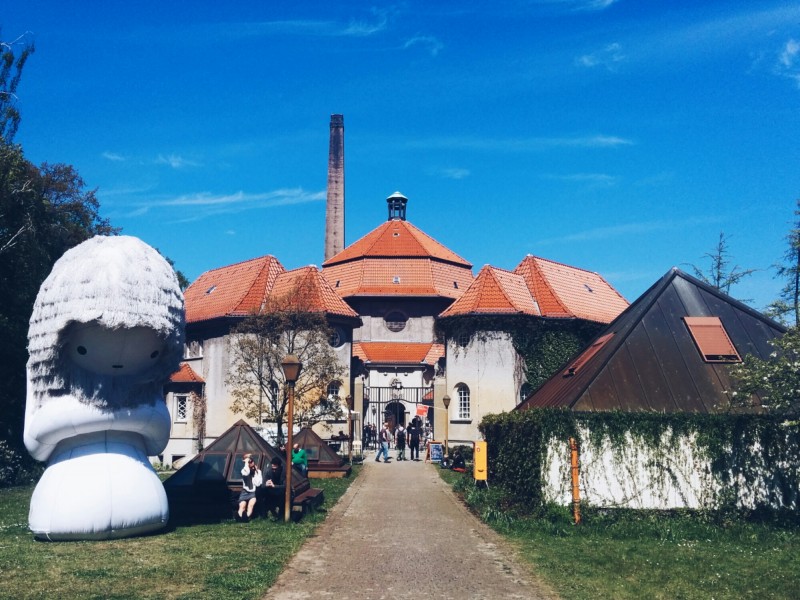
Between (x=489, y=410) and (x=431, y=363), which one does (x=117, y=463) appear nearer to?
(x=489, y=410)

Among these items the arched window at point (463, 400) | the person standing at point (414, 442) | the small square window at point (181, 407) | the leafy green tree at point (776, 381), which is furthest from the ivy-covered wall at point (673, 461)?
the small square window at point (181, 407)

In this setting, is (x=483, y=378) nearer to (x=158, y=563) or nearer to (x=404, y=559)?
(x=404, y=559)

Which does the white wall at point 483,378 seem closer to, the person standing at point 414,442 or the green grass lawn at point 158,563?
the person standing at point 414,442

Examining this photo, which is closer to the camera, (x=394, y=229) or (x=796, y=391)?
(x=796, y=391)

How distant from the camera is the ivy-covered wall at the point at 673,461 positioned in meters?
16.1

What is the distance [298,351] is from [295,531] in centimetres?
1933

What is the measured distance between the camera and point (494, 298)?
38.8m

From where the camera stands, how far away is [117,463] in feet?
43.5

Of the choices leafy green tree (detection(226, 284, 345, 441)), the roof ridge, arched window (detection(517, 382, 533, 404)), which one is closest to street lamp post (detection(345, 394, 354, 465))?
leafy green tree (detection(226, 284, 345, 441))

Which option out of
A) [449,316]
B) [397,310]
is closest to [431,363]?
[397,310]

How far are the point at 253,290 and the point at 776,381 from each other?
32142 mm

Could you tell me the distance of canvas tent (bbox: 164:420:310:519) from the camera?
1633cm

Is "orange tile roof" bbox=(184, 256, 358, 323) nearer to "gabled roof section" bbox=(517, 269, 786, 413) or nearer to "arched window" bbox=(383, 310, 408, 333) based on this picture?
"arched window" bbox=(383, 310, 408, 333)

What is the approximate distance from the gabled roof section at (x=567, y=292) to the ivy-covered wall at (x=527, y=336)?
1.45 meters
